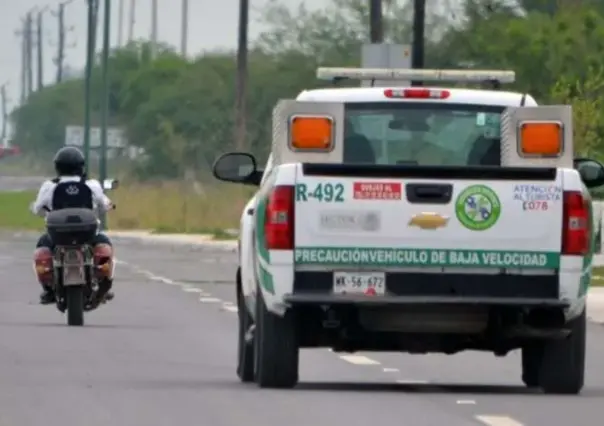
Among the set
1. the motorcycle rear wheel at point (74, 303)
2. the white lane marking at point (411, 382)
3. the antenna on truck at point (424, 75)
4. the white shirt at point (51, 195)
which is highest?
the antenna on truck at point (424, 75)

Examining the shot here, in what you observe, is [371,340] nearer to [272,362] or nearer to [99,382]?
[272,362]

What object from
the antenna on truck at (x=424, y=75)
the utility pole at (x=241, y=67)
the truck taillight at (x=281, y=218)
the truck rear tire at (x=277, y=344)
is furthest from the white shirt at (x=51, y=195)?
the utility pole at (x=241, y=67)

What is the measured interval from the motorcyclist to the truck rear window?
25.2 ft

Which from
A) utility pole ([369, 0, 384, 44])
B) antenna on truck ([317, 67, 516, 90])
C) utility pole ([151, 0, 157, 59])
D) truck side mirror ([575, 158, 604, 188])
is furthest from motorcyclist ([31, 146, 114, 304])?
utility pole ([151, 0, 157, 59])

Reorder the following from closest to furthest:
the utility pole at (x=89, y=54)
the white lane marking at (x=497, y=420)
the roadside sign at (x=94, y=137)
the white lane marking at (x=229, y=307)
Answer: the white lane marking at (x=497, y=420) → the white lane marking at (x=229, y=307) → the utility pole at (x=89, y=54) → the roadside sign at (x=94, y=137)

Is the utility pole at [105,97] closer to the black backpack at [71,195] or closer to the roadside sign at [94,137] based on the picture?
the roadside sign at [94,137]

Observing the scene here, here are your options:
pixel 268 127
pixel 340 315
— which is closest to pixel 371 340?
pixel 340 315

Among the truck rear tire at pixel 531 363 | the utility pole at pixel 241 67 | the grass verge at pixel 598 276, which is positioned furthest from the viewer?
the utility pole at pixel 241 67

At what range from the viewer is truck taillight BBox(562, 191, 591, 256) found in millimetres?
15922

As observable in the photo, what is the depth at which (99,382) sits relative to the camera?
16.9m

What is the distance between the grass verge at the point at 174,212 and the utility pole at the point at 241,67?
5.09 ft

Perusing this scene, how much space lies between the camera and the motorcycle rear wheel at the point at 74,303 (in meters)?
24.0

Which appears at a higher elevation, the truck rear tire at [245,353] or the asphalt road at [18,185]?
the truck rear tire at [245,353]

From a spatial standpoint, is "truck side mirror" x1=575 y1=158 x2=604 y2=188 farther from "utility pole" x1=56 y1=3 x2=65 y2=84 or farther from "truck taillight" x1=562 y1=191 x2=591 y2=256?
"utility pole" x1=56 y1=3 x2=65 y2=84
